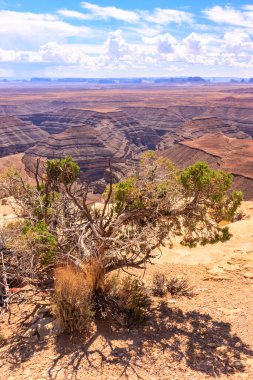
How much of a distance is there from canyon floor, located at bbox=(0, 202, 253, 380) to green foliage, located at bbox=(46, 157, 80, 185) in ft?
12.5

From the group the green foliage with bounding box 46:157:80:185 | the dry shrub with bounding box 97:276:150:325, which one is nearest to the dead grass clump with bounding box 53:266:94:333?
the dry shrub with bounding box 97:276:150:325

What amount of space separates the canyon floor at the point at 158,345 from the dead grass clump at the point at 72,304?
11.4 inches

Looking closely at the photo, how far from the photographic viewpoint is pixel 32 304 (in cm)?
950

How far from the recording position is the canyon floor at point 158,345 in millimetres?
6941

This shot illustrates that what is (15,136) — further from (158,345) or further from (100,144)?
(158,345)

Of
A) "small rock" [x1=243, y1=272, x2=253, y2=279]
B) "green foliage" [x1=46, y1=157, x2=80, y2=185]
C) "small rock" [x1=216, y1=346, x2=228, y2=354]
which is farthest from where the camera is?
"green foliage" [x1=46, y1=157, x2=80, y2=185]

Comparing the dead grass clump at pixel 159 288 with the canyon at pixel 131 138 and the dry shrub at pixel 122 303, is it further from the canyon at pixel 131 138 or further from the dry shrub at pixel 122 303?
the canyon at pixel 131 138

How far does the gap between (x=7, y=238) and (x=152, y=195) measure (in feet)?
14.7

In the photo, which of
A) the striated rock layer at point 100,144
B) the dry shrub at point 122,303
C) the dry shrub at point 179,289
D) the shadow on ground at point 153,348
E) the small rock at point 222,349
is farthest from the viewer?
the striated rock layer at point 100,144

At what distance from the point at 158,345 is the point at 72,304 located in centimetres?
203

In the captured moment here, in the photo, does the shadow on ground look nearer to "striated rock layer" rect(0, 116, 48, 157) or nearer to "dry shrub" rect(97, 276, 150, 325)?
"dry shrub" rect(97, 276, 150, 325)

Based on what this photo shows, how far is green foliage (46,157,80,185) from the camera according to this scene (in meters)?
11.8

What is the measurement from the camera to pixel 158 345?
781 cm

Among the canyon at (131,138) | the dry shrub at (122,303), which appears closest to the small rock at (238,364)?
the dry shrub at (122,303)
